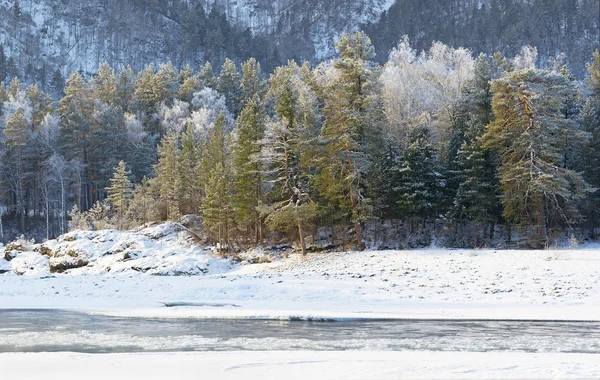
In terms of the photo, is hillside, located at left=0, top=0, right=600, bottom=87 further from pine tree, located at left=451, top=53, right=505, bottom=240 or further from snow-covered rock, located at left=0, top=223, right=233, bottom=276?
snow-covered rock, located at left=0, top=223, right=233, bottom=276

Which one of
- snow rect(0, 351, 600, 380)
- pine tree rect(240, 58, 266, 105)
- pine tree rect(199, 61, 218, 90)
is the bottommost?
snow rect(0, 351, 600, 380)

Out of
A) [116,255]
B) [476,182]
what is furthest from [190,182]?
[476,182]

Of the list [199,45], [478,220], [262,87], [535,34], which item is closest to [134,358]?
[478,220]

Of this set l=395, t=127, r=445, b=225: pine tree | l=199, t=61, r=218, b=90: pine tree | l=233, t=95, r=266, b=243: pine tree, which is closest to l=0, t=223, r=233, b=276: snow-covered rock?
l=233, t=95, r=266, b=243: pine tree

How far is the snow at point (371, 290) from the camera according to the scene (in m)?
20.5

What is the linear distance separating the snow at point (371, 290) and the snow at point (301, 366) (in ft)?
26.5

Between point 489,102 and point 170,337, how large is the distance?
3342 centimetres

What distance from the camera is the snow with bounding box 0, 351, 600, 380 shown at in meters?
9.42

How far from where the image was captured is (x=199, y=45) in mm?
150500

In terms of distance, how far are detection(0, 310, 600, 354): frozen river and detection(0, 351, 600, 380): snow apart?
1774mm

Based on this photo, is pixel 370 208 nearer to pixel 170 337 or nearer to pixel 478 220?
pixel 478 220

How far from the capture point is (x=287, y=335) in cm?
1590

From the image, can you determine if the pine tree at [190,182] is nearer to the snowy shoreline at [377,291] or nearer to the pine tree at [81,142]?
the snowy shoreline at [377,291]

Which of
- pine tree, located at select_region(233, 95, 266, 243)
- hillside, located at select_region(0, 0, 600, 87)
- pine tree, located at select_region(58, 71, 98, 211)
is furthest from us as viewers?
hillside, located at select_region(0, 0, 600, 87)
